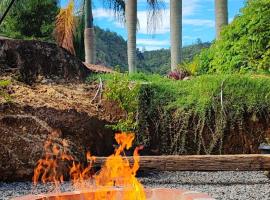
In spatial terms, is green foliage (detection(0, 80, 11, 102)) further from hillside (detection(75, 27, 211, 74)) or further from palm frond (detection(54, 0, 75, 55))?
hillside (detection(75, 27, 211, 74))

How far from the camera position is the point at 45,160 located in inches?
345

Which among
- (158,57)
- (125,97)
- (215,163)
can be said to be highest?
(158,57)

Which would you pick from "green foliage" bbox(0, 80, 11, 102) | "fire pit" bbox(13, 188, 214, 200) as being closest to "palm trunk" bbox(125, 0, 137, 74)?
"green foliage" bbox(0, 80, 11, 102)

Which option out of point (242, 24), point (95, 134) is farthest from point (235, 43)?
point (95, 134)

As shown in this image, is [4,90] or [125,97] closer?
[4,90]

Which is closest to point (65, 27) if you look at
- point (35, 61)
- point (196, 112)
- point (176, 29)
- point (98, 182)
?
point (176, 29)

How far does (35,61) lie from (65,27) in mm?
7524

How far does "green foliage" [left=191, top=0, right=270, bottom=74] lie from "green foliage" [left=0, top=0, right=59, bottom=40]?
388 inches

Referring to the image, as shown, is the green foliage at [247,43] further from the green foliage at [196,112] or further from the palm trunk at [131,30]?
the palm trunk at [131,30]

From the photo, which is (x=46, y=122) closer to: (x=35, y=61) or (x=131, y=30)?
(x=35, y=61)

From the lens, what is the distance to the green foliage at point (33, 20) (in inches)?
838

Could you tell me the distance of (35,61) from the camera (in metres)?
10.9

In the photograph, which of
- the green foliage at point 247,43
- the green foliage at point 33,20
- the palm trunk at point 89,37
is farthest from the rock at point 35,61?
the green foliage at point 33,20

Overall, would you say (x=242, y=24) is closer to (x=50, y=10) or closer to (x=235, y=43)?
(x=235, y=43)
